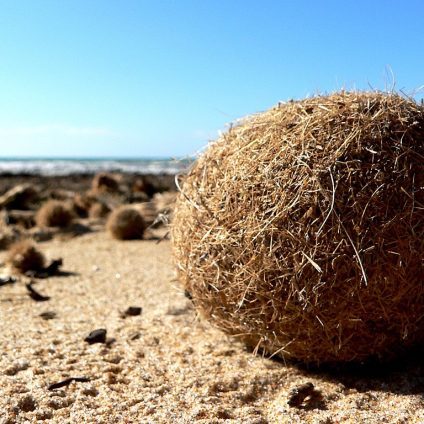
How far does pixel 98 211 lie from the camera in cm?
1316

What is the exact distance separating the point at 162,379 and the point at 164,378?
2 centimetres

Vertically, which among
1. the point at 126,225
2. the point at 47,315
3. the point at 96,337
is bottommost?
the point at 47,315

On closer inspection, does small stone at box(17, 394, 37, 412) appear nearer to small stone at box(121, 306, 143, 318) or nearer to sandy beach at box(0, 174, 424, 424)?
sandy beach at box(0, 174, 424, 424)

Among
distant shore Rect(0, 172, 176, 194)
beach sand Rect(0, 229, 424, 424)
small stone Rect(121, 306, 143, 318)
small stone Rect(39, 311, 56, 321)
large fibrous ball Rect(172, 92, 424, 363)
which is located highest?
large fibrous ball Rect(172, 92, 424, 363)

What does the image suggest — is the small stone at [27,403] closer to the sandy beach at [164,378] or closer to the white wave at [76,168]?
the sandy beach at [164,378]

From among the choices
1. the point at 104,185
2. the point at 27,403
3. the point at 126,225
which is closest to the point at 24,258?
the point at 126,225

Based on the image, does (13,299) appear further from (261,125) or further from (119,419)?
(261,125)

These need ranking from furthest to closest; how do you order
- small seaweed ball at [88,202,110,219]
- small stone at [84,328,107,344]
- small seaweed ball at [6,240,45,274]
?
small seaweed ball at [88,202,110,219] < small seaweed ball at [6,240,45,274] < small stone at [84,328,107,344]

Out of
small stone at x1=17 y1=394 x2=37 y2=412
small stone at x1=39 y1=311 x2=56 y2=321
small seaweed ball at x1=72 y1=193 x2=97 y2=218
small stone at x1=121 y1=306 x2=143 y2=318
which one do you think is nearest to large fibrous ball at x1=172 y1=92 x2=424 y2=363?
small stone at x1=17 y1=394 x2=37 y2=412

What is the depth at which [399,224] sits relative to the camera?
3020mm

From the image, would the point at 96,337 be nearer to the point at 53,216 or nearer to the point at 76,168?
the point at 53,216

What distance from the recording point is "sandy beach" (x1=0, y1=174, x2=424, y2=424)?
2955 millimetres

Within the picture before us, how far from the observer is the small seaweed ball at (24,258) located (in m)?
7.24

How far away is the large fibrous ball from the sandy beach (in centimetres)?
24
